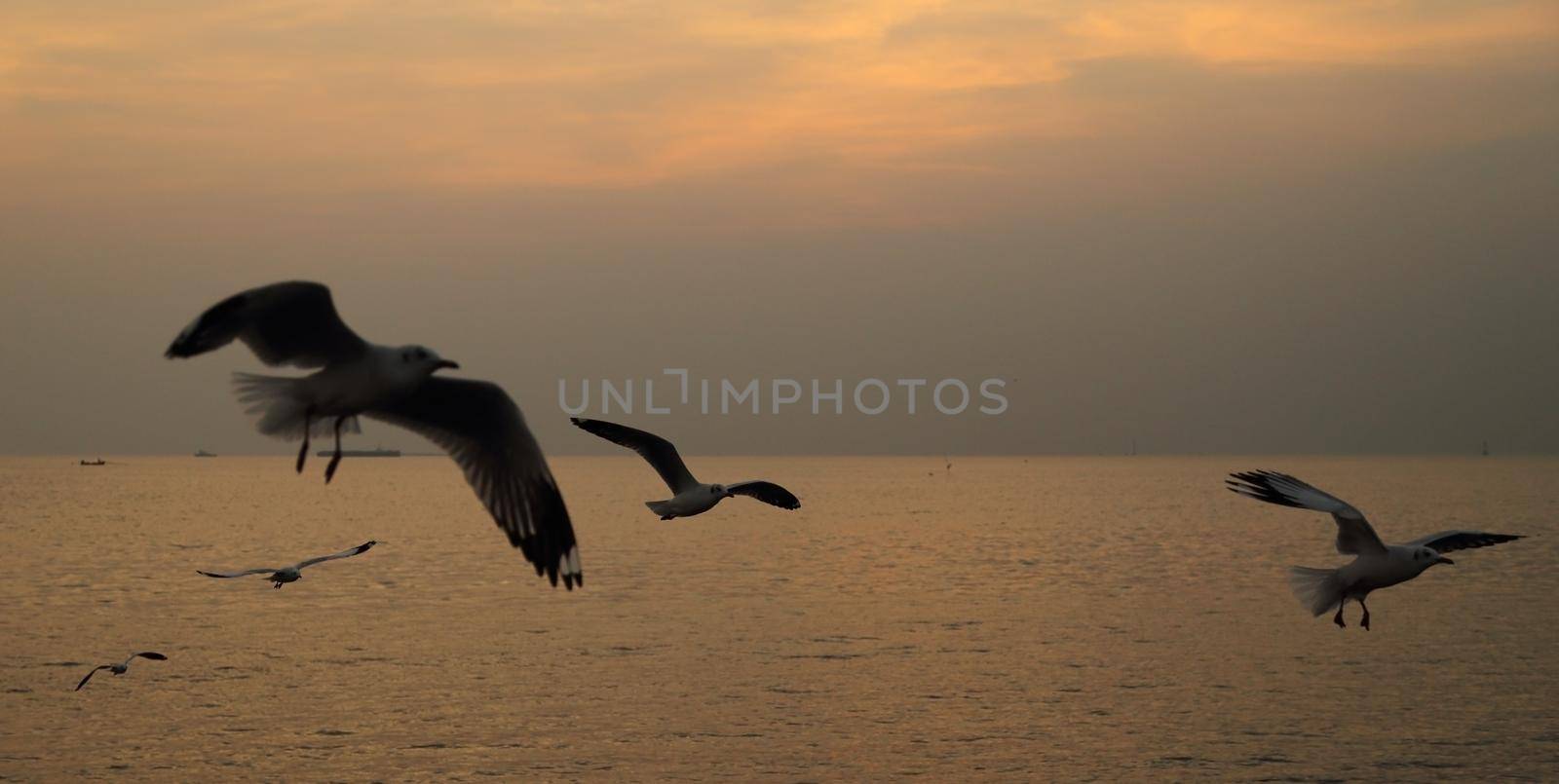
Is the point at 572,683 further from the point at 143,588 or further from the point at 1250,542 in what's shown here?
the point at 1250,542

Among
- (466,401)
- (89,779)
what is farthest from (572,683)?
(466,401)

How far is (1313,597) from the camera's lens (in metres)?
20.4

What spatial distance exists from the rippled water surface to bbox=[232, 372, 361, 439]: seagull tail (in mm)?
24116

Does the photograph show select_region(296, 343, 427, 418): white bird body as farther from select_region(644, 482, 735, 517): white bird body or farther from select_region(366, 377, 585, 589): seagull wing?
select_region(644, 482, 735, 517): white bird body

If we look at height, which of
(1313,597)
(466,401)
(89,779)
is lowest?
(89,779)

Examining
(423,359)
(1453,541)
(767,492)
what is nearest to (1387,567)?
(1453,541)

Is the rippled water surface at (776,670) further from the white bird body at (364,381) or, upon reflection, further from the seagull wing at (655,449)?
the white bird body at (364,381)

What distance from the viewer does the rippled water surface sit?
3762 centimetres

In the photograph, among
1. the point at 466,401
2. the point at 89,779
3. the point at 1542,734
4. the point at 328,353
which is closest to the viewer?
the point at 328,353

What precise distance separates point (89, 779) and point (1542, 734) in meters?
35.6

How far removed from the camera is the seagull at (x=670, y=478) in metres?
21.7

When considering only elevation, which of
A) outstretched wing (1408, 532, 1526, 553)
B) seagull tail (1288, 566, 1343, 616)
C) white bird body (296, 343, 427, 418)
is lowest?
seagull tail (1288, 566, 1343, 616)

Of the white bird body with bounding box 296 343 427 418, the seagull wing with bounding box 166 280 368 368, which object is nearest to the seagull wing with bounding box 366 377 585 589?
the white bird body with bounding box 296 343 427 418

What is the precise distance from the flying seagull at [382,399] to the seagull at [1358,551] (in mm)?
8504
